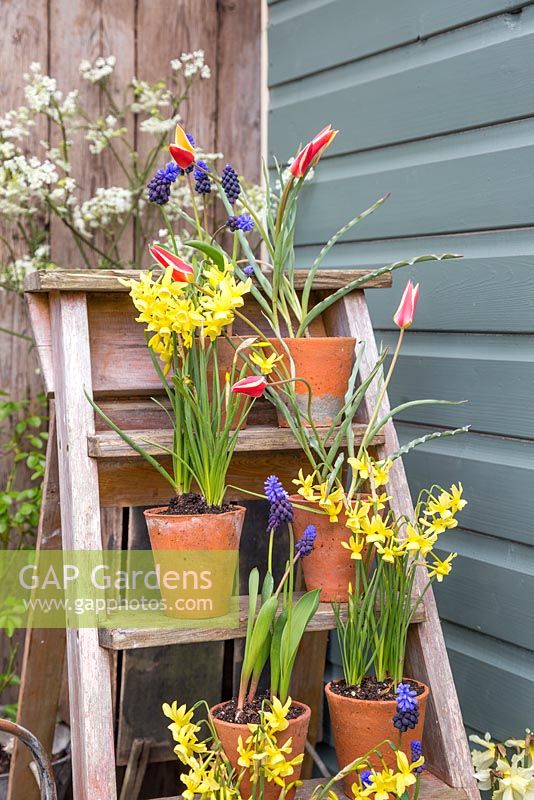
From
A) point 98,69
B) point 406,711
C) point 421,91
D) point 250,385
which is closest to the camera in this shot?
point 406,711

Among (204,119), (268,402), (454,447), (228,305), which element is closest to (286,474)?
(268,402)

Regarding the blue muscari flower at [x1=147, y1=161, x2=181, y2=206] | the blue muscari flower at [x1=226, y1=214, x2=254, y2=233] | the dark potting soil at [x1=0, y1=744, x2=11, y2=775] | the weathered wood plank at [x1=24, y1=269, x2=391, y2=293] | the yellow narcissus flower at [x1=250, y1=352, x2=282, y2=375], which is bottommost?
the dark potting soil at [x1=0, y1=744, x2=11, y2=775]

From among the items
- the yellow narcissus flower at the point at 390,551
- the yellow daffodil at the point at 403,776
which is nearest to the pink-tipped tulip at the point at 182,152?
the yellow narcissus flower at the point at 390,551

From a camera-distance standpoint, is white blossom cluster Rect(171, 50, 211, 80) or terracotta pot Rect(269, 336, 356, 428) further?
white blossom cluster Rect(171, 50, 211, 80)

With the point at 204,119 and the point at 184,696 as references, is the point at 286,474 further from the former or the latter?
the point at 204,119

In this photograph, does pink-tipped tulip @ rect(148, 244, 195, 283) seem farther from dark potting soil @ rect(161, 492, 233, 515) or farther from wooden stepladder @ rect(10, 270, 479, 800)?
dark potting soil @ rect(161, 492, 233, 515)

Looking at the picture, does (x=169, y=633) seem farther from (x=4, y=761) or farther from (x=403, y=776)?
(x=4, y=761)

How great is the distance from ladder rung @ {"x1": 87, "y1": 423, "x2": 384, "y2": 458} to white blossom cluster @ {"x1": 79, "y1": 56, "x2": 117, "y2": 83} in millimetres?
1096

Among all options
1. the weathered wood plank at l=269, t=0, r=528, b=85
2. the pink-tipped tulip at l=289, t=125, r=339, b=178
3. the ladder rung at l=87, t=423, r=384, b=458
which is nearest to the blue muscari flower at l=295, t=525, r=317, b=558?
the ladder rung at l=87, t=423, r=384, b=458

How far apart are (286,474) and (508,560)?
447 mm

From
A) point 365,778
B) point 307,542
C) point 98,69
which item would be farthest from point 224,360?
point 98,69

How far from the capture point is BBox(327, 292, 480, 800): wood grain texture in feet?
5.18

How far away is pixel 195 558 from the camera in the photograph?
1.54 meters

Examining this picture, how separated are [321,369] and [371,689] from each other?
541 mm
